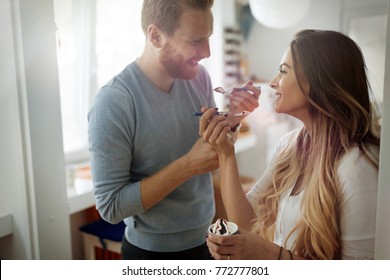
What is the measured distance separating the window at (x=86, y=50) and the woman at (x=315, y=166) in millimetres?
312

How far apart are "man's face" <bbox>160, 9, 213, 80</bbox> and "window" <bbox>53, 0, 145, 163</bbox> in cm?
10

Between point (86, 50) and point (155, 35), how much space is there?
264 millimetres

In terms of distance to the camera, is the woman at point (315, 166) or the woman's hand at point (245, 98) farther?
the woman's hand at point (245, 98)

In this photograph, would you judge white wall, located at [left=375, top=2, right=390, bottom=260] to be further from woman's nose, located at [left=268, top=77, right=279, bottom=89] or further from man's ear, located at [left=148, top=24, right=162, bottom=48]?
man's ear, located at [left=148, top=24, right=162, bottom=48]

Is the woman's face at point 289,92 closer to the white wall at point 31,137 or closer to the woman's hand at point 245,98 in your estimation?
the woman's hand at point 245,98

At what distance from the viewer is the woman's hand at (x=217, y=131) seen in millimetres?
957

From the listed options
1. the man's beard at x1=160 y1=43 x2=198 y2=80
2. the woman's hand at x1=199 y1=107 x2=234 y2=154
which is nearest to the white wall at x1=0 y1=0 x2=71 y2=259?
the man's beard at x1=160 y1=43 x2=198 y2=80

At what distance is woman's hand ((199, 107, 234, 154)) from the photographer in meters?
0.96

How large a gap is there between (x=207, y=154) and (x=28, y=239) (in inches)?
24.7

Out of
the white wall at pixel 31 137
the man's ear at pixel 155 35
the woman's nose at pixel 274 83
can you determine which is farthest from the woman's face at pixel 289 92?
the white wall at pixel 31 137

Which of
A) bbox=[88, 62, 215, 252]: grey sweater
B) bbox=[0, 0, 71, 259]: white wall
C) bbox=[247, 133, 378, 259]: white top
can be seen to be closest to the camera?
bbox=[247, 133, 378, 259]: white top

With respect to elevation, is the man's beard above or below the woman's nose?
above

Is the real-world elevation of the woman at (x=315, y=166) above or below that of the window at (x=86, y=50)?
below
